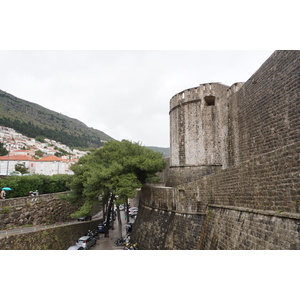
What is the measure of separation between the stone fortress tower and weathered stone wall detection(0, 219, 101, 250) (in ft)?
30.7

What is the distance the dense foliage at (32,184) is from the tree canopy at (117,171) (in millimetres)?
3200

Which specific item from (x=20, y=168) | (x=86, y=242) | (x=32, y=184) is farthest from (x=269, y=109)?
(x=20, y=168)

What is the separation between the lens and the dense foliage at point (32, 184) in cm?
1984

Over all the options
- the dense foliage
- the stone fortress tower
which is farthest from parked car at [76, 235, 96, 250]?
the stone fortress tower

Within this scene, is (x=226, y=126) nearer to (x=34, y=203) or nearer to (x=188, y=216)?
(x=188, y=216)

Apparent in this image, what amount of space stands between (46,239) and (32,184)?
894 cm

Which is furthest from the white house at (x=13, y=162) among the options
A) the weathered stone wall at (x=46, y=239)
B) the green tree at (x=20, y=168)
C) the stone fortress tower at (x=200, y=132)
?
the stone fortress tower at (x=200, y=132)

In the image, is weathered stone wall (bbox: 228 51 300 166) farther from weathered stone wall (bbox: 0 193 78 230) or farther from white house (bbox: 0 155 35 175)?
white house (bbox: 0 155 35 175)

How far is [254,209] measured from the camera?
6336mm

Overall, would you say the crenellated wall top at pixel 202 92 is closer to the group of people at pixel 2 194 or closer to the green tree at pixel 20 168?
the group of people at pixel 2 194

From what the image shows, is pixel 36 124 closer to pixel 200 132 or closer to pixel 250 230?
pixel 200 132

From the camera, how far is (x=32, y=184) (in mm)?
21688

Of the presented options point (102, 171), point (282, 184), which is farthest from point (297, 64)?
point (102, 171)

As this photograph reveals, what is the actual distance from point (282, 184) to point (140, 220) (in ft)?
40.1
